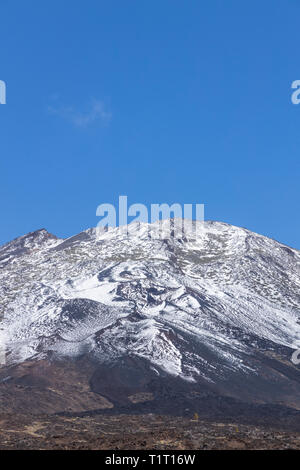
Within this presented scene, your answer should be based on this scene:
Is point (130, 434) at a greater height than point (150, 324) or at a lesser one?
lesser

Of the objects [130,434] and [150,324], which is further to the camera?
[150,324]

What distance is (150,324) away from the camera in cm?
10681

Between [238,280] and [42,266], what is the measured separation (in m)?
55.8

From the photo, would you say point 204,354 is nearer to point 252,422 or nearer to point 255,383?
point 255,383

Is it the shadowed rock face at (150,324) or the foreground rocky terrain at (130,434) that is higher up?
the shadowed rock face at (150,324)

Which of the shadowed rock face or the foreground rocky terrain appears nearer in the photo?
the foreground rocky terrain

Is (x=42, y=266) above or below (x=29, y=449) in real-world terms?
above

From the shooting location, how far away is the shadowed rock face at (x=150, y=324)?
84562 millimetres

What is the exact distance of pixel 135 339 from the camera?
333 ft

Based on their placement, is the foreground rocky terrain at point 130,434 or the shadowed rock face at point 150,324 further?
the shadowed rock face at point 150,324

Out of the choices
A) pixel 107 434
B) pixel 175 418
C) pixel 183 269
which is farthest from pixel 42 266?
pixel 107 434

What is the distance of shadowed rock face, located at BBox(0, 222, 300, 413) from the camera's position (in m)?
84.6

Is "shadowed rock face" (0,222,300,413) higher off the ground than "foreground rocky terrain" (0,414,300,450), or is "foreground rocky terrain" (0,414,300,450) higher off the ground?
"shadowed rock face" (0,222,300,413)
